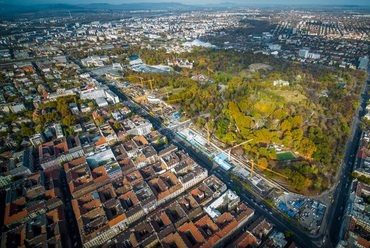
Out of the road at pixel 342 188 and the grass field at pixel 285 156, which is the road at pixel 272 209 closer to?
the road at pixel 342 188

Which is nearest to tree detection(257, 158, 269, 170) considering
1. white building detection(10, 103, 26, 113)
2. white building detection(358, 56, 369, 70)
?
white building detection(10, 103, 26, 113)

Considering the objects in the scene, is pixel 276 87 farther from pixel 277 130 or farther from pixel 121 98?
pixel 121 98

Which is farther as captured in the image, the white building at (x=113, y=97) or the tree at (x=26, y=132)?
the white building at (x=113, y=97)

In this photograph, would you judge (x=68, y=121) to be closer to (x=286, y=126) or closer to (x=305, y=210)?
(x=286, y=126)

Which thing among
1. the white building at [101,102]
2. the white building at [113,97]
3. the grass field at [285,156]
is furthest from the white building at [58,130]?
the grass field at [285,156]

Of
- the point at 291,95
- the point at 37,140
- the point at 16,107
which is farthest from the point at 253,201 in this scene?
the point at 16,107

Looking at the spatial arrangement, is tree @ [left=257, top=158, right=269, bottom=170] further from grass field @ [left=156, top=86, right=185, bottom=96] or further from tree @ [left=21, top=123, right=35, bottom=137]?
tree @ [left=21, top=123, right=35, bottom=137]
